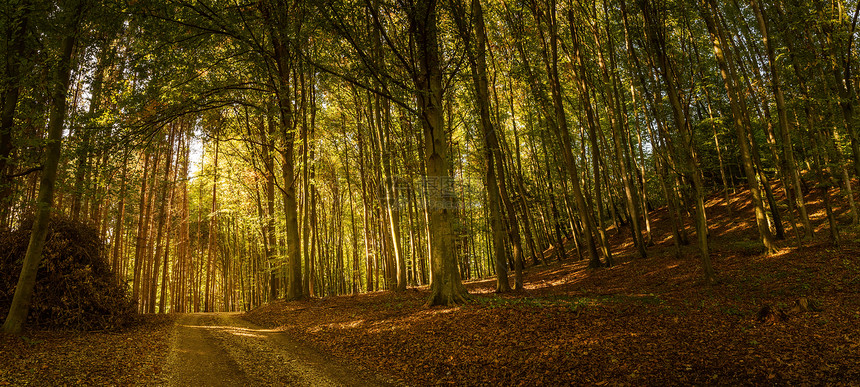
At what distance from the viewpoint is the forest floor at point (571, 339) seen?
483 centimetres

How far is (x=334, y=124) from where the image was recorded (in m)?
20.5

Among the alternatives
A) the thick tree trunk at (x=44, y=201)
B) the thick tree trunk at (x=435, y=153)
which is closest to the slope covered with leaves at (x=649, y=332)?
the thick tree trunk at (x=435, y=153)

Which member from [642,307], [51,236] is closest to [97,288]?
[51,236]

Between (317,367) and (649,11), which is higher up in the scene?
(649,11)

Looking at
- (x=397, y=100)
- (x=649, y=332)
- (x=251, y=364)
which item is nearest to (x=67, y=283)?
(x=251, y=364)

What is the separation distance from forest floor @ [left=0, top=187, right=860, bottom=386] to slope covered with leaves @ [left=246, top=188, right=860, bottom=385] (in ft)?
0.09

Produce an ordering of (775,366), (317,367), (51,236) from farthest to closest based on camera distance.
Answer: (51,236), (317,367), (775,366)

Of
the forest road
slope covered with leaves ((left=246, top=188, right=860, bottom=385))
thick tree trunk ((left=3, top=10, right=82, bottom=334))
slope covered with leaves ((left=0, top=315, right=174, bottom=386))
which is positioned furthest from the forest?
the forest road

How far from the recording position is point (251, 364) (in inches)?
252

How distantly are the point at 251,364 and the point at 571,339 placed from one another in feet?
17.6

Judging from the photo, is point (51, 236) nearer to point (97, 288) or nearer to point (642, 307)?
point (97, 288)

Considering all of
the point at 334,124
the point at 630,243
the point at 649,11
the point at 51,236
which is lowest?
the point at 630,243

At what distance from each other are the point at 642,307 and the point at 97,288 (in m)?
12.6

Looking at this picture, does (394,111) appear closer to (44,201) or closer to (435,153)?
(435,153)
